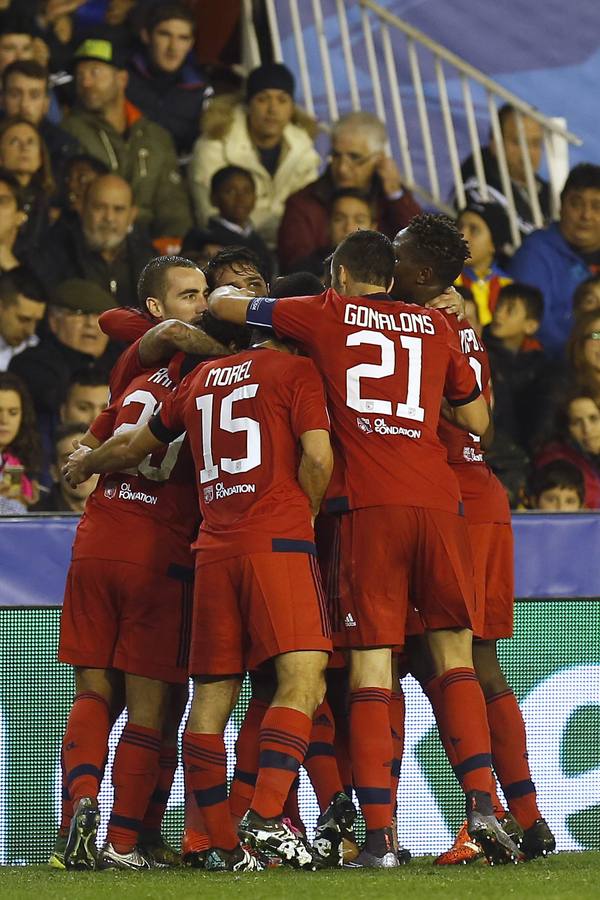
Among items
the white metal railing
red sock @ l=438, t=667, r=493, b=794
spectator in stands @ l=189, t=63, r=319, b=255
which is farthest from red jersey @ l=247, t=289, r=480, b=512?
the white metal railing

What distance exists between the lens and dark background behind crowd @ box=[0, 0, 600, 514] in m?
8.89

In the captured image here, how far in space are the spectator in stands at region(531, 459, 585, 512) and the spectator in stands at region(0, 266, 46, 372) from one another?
2739mm

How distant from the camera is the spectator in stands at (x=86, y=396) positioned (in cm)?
848

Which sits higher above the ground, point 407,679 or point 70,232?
point 70,232

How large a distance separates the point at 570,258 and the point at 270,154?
1.92m

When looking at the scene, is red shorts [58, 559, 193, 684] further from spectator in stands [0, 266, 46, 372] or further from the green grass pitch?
spectator in stands [0, 266, 46, 372]

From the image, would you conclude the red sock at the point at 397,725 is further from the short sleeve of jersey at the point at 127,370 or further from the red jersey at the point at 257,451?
the short sleeve of jersey at the point at 127,370

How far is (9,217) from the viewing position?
910 cm

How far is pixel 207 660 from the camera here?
520cm

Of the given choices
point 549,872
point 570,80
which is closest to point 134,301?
point 570,80

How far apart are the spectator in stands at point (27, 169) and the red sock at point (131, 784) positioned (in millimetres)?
4399

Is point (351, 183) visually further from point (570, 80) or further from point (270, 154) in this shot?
point (570, 80)

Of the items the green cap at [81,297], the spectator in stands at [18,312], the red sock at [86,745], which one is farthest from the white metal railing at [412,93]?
the red sock at [86,745]

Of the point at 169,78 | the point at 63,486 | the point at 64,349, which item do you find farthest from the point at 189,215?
the point at 63,486
